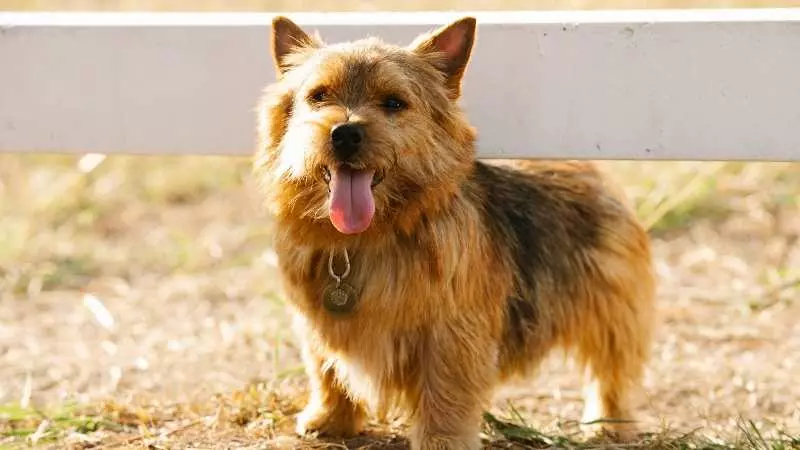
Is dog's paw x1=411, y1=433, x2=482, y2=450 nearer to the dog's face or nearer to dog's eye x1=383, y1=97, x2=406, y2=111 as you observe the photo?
the dog's face

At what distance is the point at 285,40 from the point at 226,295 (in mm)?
2367

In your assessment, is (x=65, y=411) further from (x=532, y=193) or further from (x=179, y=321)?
(x=532, y=193)

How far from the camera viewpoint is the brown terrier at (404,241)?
3.58 meters

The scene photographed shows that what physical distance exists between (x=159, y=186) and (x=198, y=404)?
308 cm

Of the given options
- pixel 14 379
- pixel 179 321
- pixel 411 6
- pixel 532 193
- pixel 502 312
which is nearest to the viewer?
pixel 502 312

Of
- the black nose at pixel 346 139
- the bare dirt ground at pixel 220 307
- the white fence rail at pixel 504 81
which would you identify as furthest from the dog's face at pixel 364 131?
the bare dirt ground at pixel 220 307

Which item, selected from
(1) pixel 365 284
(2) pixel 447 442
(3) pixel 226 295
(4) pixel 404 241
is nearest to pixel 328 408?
(2) pixel 447 442

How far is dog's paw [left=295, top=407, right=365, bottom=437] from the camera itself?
166 inches

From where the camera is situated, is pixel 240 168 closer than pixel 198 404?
No

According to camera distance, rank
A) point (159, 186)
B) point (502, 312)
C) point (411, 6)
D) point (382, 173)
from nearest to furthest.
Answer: point (382, 173) < point (502, 312) < point (159, 186) < point (411, 6)

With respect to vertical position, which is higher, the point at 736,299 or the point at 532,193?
the point at 532,193

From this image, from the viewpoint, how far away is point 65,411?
439 centimetres

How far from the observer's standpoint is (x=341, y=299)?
3.77 metres

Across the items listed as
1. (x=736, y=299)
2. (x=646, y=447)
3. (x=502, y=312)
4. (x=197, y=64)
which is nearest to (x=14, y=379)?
(x=197, y=64)
